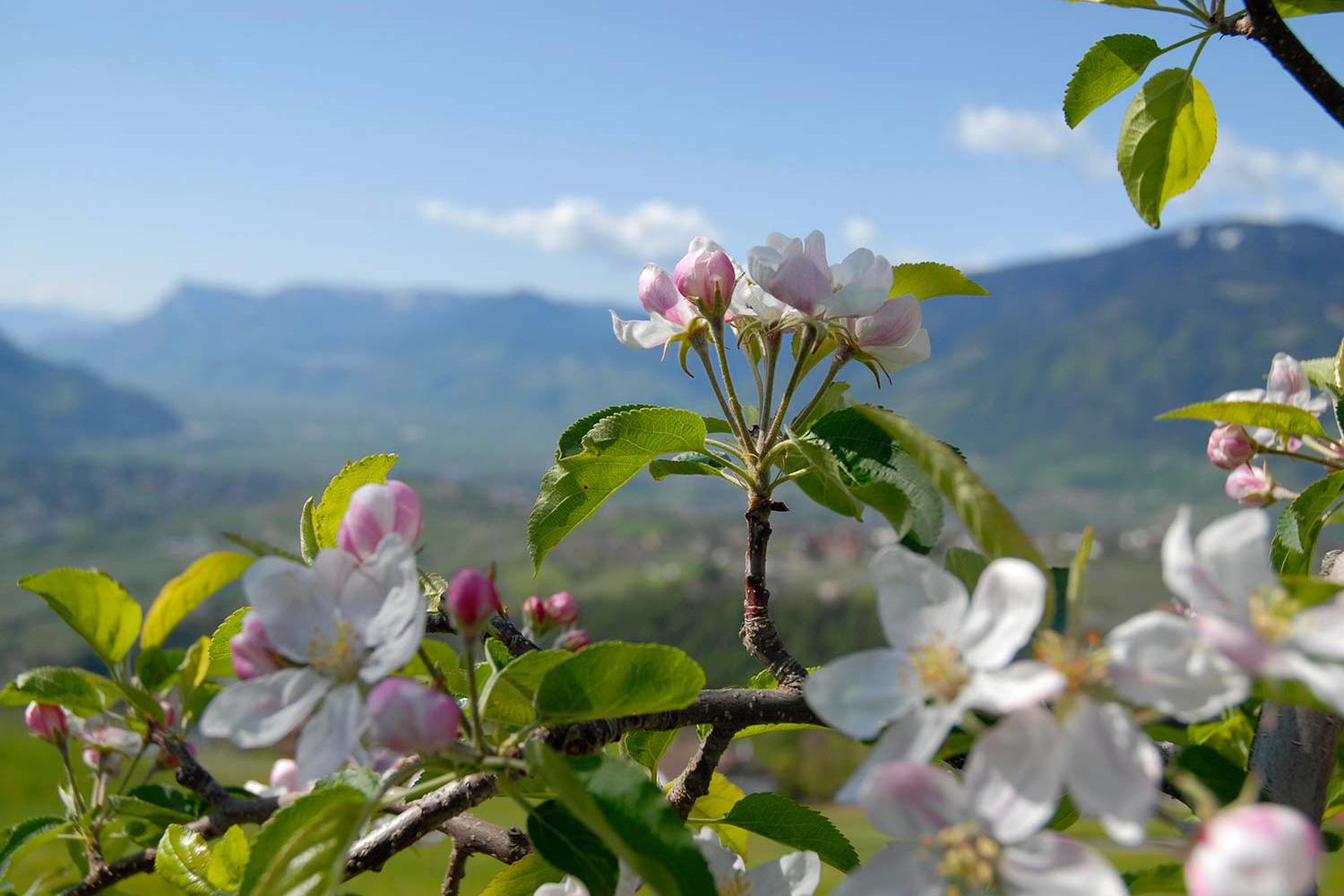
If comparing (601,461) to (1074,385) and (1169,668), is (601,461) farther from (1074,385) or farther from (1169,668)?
(1074,385)

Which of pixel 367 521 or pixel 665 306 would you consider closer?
pixel 367 521

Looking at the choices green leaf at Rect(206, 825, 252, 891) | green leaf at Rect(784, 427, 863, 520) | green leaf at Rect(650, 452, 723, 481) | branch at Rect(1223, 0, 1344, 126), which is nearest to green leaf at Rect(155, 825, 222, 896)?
green leaf at Rect(206, 825, 252, 891)

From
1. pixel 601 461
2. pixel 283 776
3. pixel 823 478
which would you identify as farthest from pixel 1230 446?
pixel 283 776

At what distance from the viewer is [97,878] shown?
1569 millimetres

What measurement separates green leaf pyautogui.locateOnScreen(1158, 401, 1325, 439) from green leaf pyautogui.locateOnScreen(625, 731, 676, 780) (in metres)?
0.84

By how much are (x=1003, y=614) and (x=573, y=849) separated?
50 centimetres

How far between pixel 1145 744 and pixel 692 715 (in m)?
0.55

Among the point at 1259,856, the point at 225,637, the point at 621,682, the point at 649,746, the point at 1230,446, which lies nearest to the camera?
the point at 1259,856

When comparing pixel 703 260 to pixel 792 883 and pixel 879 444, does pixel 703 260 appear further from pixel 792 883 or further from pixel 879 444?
pixel 792 883

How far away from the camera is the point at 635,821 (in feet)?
2.72

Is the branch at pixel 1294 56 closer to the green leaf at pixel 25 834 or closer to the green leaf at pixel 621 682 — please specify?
the green leaf at pixel 621 682

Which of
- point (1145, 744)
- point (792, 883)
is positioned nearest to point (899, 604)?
point (1145, 744)

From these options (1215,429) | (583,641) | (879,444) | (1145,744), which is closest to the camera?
(1145,744)

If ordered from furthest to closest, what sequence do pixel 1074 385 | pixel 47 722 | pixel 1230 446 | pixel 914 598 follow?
pixel 1074 385
pixel 47 722
pixel 1230 446
pixel 914 598
